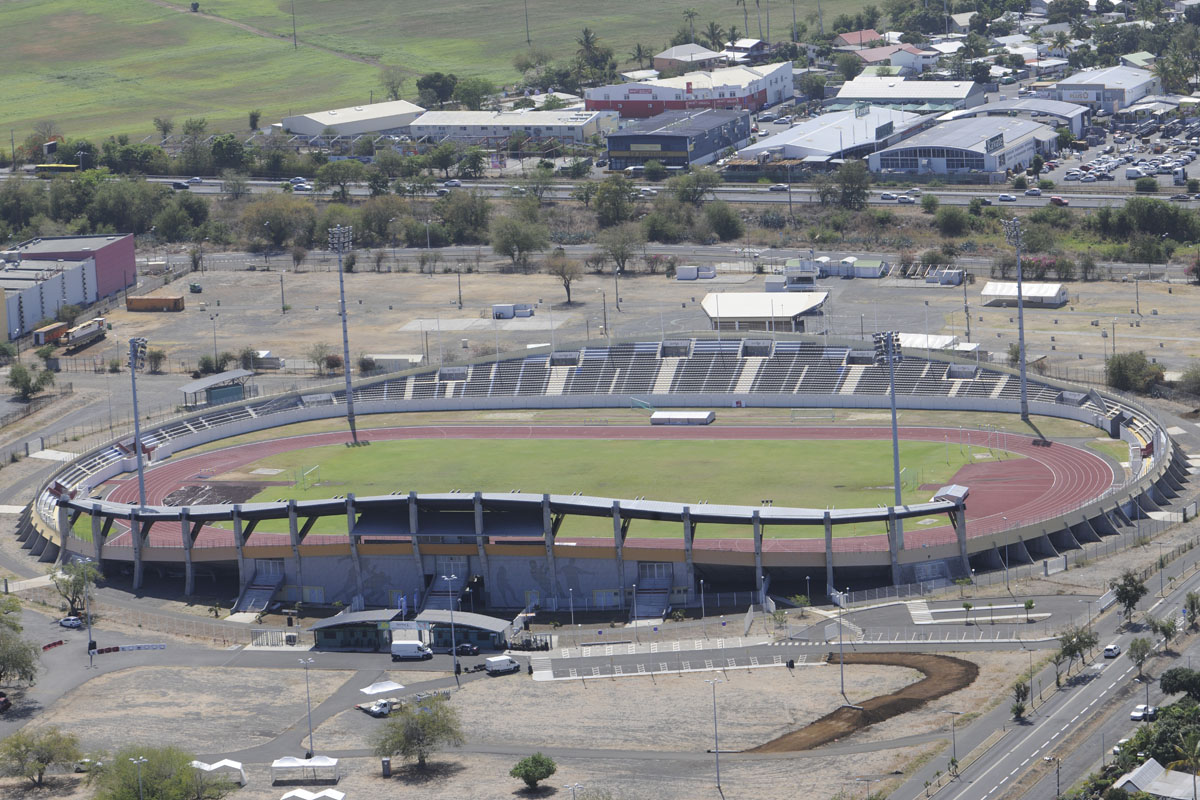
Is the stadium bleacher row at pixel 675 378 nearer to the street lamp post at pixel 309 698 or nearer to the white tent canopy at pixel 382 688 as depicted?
the street lamp post at pixel 309 698

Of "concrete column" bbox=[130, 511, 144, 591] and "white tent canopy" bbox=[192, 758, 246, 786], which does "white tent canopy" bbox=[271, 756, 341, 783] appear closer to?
"white tent canopy" bbox=[192, 758, 246, 786]

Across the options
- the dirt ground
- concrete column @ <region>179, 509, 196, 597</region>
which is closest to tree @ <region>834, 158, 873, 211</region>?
concrete column @ <region>179, 509, 196, 597</region>

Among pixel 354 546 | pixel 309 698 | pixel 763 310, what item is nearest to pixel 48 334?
pixel 763 310

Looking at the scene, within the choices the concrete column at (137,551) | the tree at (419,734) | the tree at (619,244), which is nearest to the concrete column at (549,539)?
the tree at (419,734)

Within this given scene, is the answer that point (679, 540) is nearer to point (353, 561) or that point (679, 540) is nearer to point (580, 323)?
point (353, 561)

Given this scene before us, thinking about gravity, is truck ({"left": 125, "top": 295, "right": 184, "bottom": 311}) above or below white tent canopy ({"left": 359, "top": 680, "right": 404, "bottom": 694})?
above
